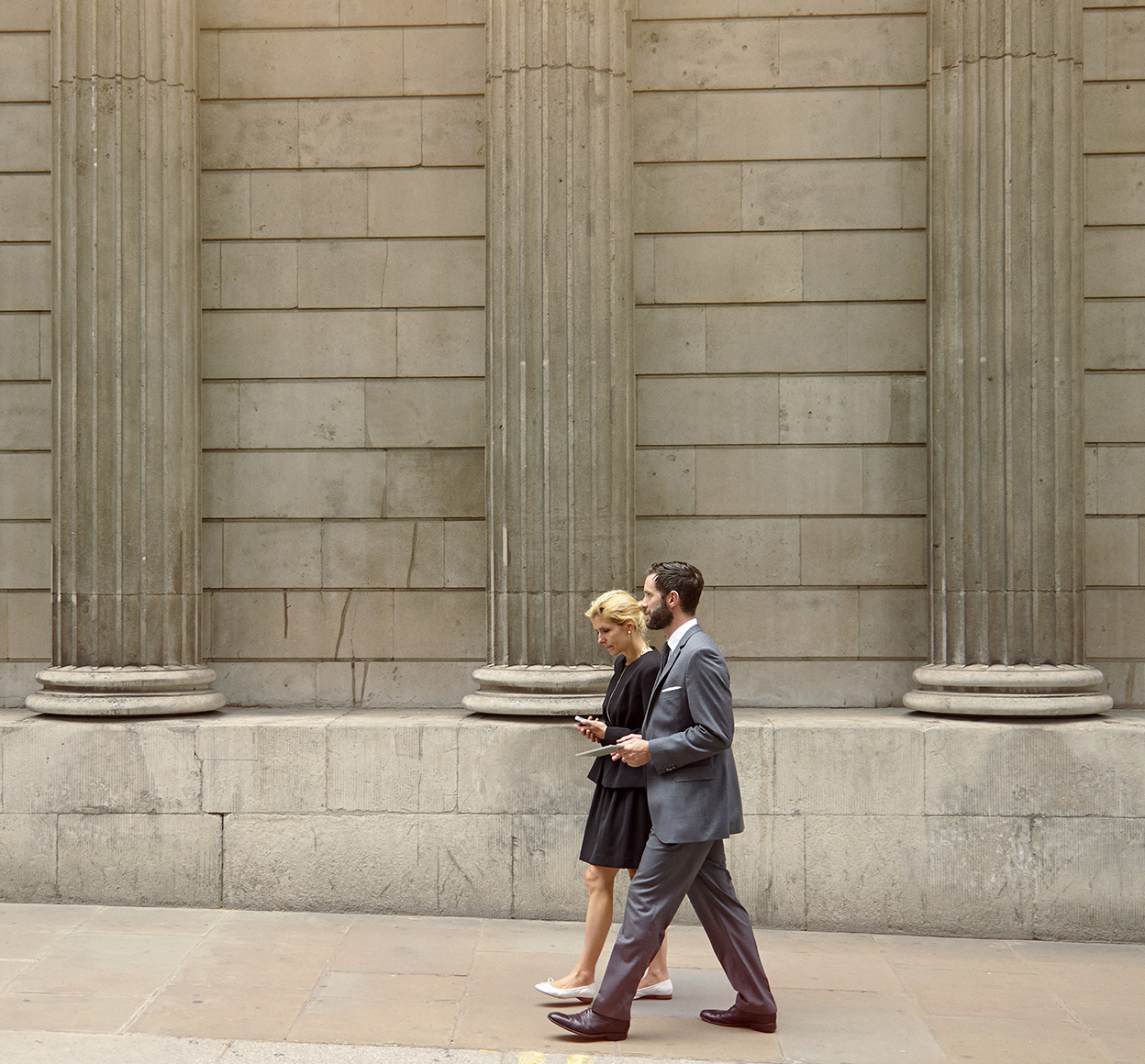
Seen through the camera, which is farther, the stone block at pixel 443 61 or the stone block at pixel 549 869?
the stone block at pixel 443 61

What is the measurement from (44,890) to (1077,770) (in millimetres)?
6568

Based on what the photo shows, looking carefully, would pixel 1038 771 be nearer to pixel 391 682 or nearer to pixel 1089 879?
pixel 1089 879

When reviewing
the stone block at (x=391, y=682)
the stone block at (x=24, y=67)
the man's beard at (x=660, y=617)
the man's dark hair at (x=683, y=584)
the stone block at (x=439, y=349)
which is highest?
the stone block at (x=24, y=67)

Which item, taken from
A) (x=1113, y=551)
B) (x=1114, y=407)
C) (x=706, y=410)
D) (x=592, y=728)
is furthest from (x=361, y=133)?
(x=1113, y=551)

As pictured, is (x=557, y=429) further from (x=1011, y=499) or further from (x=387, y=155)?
(x=1011, y=499)

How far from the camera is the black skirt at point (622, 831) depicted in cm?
531

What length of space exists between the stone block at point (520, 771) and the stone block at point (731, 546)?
61.2 inches

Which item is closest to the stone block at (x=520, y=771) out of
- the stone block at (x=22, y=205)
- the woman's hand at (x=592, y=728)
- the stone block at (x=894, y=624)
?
the woman's hand at (x=592, y=728)

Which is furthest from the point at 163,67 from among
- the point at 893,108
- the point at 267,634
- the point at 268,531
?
the point at 893,108

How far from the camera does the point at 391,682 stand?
8234 millimetres

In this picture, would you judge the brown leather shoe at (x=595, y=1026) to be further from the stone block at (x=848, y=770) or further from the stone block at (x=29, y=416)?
the stone block at (x=29, y=416)

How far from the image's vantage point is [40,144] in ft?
27.0

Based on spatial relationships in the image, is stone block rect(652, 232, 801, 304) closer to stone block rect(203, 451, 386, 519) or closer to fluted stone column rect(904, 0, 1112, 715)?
fluted stone column rect(904, 0, 1112, 715)

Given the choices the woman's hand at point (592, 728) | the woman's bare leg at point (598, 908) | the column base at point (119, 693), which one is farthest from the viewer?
the column base at point (119, 693)
